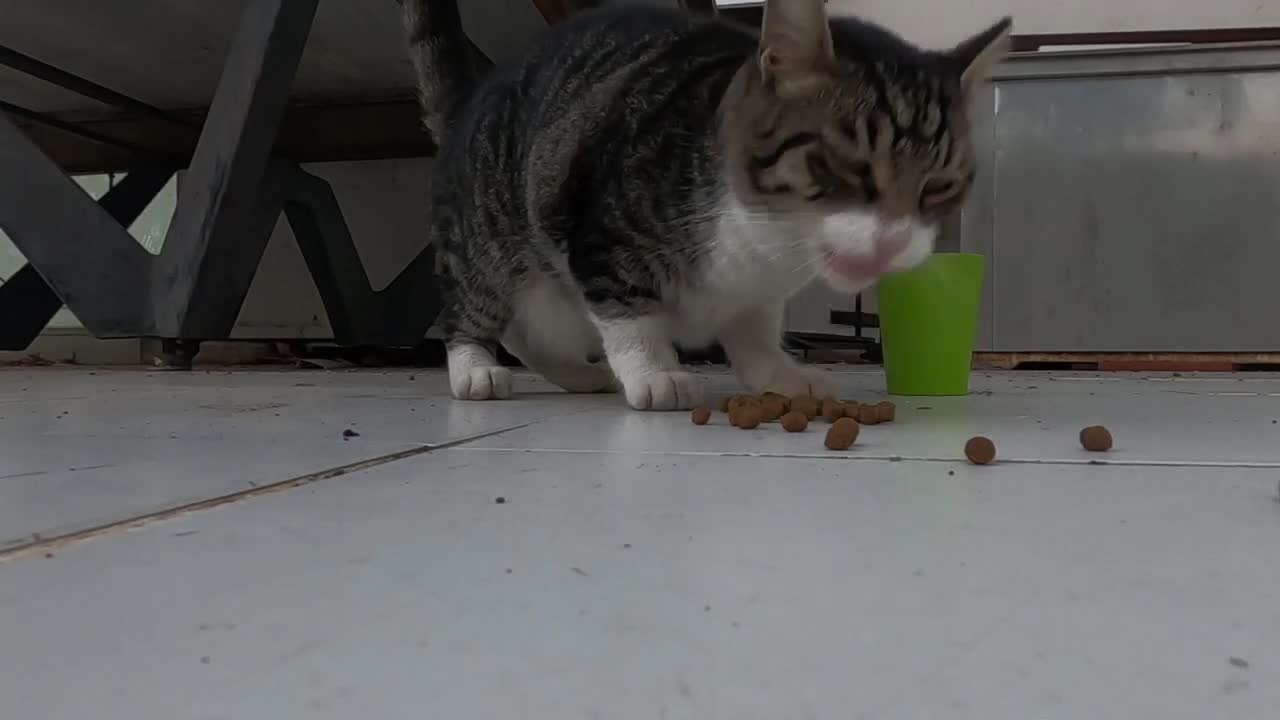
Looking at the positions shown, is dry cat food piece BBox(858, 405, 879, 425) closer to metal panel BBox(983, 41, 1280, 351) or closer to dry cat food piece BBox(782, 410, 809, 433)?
dry cat food piece BBox(782, 410, 809, 433)

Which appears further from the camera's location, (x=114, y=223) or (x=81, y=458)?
(x=114, y=223)

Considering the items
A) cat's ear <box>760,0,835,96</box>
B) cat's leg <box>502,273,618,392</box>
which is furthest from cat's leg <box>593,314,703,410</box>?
cat's ear <box>760,0,835,96</box>

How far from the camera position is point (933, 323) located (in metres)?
1.59

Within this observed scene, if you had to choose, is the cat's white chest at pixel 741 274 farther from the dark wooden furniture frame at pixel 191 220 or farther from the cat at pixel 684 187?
the dark wooden furniture frame at pixel 191 220

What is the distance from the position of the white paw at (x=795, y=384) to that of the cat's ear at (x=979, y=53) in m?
0.45

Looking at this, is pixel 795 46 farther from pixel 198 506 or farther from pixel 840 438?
pixel 198 506

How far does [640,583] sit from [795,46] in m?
0.87

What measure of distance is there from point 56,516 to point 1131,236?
281cm

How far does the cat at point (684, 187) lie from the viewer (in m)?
1.15

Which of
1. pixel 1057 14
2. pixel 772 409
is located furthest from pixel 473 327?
pixel 1057 14

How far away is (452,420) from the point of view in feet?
3.73

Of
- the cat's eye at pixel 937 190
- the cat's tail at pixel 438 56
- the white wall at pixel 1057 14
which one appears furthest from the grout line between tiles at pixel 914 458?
the white wall at pixel 1057 14

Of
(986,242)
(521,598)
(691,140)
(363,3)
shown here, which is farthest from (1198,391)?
(363,3)

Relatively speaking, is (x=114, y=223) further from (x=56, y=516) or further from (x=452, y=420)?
(x=56, y=516)
